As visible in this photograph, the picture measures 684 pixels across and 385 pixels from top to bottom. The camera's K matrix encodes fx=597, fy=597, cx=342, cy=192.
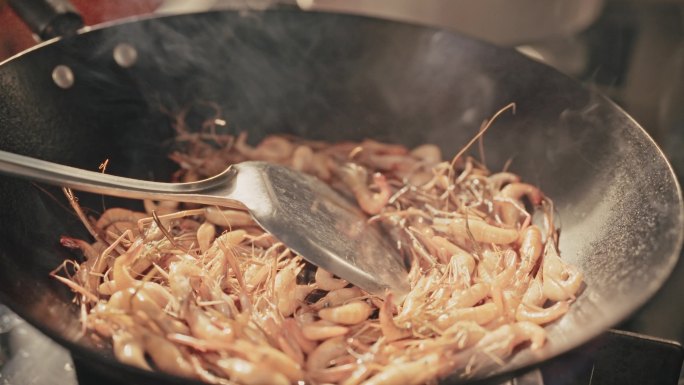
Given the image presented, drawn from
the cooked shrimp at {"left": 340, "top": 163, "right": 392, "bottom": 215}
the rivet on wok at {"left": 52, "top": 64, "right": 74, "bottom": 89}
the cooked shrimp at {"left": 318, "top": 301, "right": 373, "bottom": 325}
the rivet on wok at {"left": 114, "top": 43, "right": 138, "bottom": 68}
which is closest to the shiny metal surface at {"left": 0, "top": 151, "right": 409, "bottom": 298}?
the cooked shrimp at {"left": 318, "top": 301, "right": 373, "bottom": 325}

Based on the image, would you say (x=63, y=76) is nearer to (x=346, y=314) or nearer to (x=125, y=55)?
(x=125, y=55)

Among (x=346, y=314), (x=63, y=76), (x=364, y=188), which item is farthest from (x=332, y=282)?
(x=63, y=76)

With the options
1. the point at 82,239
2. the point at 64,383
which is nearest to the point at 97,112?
the point at 82,239

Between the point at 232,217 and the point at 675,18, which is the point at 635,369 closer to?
the point at 232,217

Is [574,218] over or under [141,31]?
under

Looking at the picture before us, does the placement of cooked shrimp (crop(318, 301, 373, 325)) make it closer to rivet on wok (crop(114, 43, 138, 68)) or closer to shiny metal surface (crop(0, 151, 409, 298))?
shiny metal surface (crop(0, 151, 409, 298))

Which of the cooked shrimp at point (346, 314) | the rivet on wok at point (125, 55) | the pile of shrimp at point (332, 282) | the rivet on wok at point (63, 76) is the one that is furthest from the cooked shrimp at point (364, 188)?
the rivet on wok at point (63, 76)
